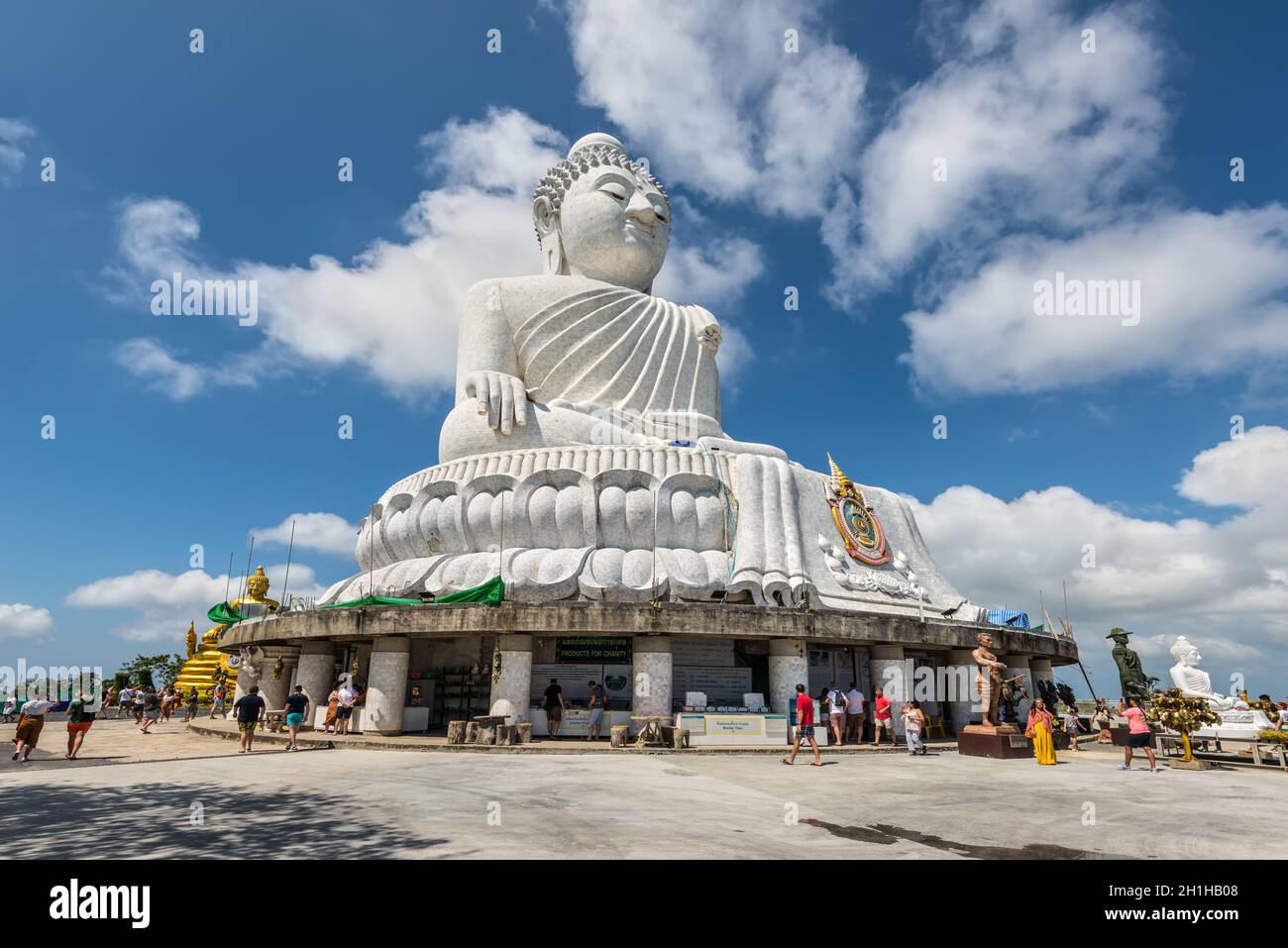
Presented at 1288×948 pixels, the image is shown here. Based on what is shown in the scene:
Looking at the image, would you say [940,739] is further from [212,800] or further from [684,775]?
[212,800]

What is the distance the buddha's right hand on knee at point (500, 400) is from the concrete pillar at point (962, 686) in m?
12.6

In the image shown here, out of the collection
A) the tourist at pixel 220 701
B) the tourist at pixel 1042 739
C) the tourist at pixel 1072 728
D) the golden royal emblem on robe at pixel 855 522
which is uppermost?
the golden royal emblem on robe at pixel 855 522

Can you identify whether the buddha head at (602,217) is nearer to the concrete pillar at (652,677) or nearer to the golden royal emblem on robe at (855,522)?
the golden royal emblem on robe at (855,522)

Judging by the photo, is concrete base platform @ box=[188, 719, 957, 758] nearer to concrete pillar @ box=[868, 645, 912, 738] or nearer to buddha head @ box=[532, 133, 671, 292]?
concrete pillar @ box=[868, 645, 912, 738]

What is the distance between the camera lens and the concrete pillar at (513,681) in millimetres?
14844

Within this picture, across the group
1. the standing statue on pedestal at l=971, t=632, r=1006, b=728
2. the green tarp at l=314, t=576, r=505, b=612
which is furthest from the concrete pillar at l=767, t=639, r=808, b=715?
the green tarp at l=314, t=576, r=505, b=612

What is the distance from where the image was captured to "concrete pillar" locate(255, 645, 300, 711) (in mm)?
20797

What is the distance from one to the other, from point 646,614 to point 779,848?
9332mm

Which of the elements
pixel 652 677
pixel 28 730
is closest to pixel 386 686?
pixel 652 677

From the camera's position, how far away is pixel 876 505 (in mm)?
21641

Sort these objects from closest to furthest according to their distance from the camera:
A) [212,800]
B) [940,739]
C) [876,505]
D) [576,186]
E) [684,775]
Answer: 1. [212,800]
2. [684,775]
3. [940,739]
4. [876,505]
5. [576,186]

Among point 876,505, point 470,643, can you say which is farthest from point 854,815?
point 876,505

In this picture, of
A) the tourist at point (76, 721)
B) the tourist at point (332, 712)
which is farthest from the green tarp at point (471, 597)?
the tourist at point (76, 721)

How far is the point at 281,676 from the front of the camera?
21141 mm
